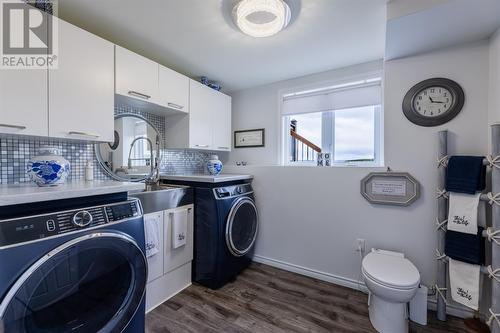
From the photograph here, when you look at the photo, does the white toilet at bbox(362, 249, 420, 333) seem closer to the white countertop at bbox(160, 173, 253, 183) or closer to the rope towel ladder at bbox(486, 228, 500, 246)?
the rope towel ladder at bbox(486, 228, 500, 246)

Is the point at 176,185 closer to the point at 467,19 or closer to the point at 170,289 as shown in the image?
the point at 170,289

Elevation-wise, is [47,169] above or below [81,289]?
above

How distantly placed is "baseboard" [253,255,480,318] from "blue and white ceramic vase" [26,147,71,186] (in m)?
2.09

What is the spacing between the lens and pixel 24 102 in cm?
125

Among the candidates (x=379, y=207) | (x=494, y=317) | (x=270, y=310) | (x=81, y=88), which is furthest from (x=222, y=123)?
(x=494, y=317)

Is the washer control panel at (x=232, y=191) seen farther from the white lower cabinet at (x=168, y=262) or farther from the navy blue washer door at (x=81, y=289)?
the navy blue washer door at (x=81, y=289)

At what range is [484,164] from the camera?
1505 mm

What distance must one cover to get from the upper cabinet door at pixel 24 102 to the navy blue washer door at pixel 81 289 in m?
0.78

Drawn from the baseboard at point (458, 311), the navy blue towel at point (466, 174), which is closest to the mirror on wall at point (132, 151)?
the navy blue towel at point (466, 174)

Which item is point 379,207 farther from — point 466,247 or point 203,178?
point 203,178

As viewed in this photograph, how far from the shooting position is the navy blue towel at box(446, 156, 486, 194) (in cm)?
151

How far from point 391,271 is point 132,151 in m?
2.44

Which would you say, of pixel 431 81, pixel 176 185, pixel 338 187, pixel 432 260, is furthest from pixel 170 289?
pixel 431 81

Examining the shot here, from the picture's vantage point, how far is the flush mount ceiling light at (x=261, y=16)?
4.63ft
